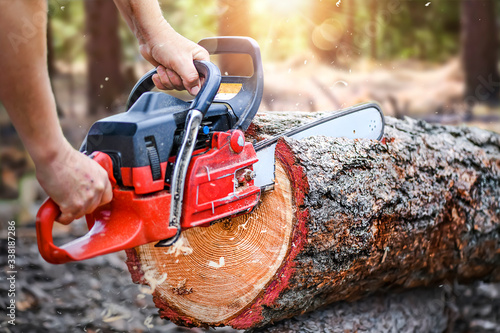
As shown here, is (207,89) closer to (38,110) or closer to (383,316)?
(38,110)

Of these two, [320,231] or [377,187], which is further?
[377,187]

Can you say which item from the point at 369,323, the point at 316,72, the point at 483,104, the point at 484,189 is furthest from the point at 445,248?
the point at 483,104

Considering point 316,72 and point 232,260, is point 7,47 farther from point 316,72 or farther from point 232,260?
point 316,72

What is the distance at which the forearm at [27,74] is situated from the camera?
950 mm

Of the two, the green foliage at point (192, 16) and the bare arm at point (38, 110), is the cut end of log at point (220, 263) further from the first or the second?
the green foliage at point (192, 16)

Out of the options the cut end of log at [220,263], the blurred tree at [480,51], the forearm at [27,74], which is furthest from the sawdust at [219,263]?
the blurred tree at [480,51]

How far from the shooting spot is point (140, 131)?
4.08ft

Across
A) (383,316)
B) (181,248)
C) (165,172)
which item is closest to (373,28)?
(383,316)

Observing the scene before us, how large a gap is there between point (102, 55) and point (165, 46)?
4.39 m

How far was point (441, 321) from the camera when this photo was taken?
2.40 metres

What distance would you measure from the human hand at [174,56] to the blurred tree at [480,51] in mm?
7457

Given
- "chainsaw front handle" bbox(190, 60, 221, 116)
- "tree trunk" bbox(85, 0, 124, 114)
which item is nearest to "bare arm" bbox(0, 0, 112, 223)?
"chainsaw front handle" bbox(190, 60, 221, 116)

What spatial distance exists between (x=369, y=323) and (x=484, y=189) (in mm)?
940

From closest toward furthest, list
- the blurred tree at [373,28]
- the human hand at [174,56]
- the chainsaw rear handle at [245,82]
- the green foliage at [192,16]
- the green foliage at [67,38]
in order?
1. the human hand at [174,56]
2. the chainsaw rear handle at [245,82]
3. the green foliage at [67,38]
4. the green foliage at [192,16]
5. the blurred tree at [373,28]
